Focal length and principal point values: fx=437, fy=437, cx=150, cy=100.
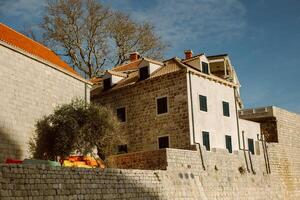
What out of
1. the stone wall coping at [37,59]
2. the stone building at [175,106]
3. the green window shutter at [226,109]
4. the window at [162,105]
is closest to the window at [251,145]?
the stone building at [175,106]

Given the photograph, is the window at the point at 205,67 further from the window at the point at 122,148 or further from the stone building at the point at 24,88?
the stone building at the point at 24,88

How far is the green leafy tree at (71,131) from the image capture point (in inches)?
856

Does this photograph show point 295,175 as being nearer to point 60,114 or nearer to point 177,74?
point 177,74

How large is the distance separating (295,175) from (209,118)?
11008 mm

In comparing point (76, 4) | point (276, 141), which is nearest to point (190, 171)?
point (276, 141)

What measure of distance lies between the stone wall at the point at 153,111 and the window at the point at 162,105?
0.79 feet

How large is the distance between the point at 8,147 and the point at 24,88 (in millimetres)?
3163

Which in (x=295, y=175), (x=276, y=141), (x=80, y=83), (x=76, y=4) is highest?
(x=76, y=4)

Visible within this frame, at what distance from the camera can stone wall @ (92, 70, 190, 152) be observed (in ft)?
85.7

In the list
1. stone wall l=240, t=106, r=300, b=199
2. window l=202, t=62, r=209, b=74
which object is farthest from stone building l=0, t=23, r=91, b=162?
stone wall l=240, t=106, r=300, b=199

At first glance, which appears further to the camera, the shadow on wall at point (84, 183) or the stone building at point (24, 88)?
the stone building at point (24, 88)

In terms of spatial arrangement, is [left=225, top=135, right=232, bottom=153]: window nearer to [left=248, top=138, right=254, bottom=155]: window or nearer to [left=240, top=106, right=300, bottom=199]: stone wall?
[left=248, top=138, right=254, bottom=155]: window

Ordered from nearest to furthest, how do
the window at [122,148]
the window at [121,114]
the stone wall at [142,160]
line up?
the stone wall at [142,160] < the window at [122,148] < the window at [121,114]

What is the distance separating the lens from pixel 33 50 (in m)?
23.5
